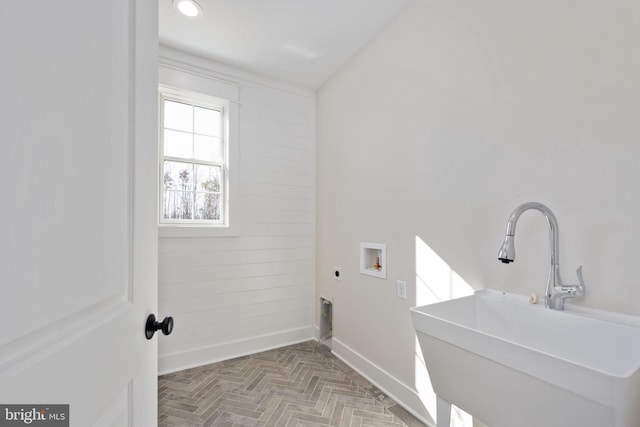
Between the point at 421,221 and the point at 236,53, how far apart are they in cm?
234

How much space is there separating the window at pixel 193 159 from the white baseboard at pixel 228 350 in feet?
4.04

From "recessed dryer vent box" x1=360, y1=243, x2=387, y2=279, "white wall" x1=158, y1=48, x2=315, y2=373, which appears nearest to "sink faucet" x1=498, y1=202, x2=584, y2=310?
"recessed dryer vent box" x1=360, y1=243, x2=387, y2=279

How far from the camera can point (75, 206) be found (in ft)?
1.57

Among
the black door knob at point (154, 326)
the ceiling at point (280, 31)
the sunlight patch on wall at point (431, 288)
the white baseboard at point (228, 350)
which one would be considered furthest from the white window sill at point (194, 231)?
the black door knob at point (154, 326)

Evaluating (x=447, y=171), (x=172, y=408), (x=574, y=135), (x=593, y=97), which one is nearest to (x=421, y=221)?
(x=447, y=171)

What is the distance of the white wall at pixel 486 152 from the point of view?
3.92 ft

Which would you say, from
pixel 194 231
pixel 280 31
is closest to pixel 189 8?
pixel 280 31

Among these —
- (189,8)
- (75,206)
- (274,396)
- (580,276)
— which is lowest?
(274,396)

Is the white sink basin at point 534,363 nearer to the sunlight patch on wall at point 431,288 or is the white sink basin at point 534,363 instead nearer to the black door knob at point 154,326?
the sunlight patch on wall at point 431,288

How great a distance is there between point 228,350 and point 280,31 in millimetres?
3037

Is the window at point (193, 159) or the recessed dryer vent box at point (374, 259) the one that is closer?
the recessed dryer vent box at point (374, 259)

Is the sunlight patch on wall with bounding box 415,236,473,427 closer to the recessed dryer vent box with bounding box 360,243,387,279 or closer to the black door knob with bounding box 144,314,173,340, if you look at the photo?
the recessed dryer vent box with bounding box 360,243,387,279

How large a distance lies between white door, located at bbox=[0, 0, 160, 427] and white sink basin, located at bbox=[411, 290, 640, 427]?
1.12 metres

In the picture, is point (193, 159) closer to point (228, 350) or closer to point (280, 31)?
point (280, 31)
